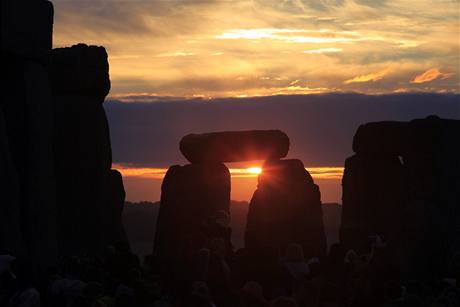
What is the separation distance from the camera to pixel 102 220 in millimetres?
17453

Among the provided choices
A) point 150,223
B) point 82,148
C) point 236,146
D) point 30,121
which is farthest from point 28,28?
point 150,223

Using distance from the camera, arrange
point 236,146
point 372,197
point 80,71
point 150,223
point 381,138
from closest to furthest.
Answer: point 80,71 < point 381,138 < point 372,197 < point 236,146 < point 150,223

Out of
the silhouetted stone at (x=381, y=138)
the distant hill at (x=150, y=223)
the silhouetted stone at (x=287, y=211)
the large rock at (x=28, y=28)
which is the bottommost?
the distant hill at (x=150, y=223)

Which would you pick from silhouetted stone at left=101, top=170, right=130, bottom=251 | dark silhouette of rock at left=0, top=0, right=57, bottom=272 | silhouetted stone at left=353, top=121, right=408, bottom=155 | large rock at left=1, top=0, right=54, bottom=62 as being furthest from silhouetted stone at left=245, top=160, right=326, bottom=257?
large rock at left=1, top=0, right=54, bottom=62

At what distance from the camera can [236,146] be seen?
2155cm

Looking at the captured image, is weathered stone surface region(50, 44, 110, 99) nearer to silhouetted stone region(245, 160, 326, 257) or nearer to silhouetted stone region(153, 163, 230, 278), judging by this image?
silhouetted stone region(153, 163, 230, 278)

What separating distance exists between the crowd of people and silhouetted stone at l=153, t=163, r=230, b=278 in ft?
29.7

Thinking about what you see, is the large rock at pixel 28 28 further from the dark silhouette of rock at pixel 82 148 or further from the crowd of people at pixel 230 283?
the dark silhouette of rock at pixel 82 148

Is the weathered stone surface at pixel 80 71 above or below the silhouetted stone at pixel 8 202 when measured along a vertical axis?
above

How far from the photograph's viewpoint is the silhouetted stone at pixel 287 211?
20.2 m

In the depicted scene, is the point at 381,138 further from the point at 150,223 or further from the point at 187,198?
the point at 150,223

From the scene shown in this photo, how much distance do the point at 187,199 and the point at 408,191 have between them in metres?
4.77

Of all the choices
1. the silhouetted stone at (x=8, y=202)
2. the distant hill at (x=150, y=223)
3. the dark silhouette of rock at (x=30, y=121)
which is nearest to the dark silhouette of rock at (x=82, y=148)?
the dark silhouette of rock at (x=30, y=121)

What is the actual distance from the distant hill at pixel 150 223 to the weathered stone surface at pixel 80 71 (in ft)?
58.6
